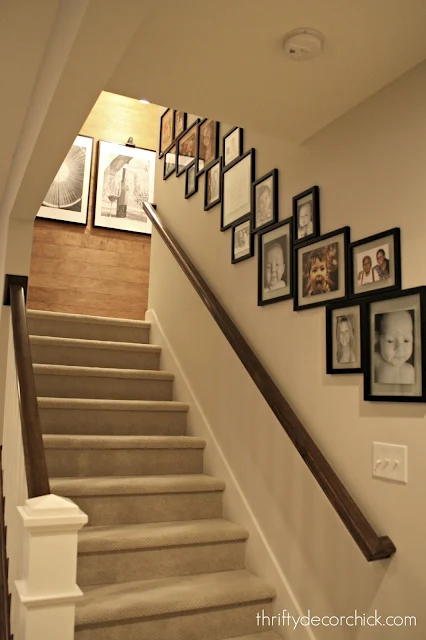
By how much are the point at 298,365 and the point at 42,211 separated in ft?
10.7

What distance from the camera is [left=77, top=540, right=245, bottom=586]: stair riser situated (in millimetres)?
2320

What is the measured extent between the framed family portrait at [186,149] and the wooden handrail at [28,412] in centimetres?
169

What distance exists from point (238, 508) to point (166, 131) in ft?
9.81

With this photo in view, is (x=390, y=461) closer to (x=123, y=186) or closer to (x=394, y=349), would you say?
(x=394, y=349)

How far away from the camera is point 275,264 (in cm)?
263

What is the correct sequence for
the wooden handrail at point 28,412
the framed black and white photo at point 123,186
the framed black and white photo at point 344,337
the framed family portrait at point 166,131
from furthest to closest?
the framed black and white photo at point 123,186 → the framed family portrait at point 166,131 → the framed black and white photo at point 344,337 → the wooden handrail at point 28,412

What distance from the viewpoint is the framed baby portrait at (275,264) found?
99.8 inches

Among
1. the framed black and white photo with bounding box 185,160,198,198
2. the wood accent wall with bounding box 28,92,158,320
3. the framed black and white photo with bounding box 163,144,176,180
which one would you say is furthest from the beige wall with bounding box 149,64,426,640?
the wood accent wall with bounding box 28,92,158,320

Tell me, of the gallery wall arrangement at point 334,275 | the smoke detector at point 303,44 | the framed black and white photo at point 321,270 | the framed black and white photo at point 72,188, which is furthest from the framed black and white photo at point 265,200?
the framed black and white photo at point 72,188

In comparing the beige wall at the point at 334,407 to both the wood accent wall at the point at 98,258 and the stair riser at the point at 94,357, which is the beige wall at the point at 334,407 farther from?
the wood accent wall at the point at 98,258

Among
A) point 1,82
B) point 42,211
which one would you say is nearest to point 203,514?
point 1,82

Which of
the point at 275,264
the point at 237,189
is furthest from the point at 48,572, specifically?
the point at 237,189

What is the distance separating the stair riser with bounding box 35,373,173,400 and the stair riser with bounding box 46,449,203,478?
0.58 meters

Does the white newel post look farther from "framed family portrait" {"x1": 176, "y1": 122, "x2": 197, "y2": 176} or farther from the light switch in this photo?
"framed family portrait" {"x1": 176, "y1": 122, "x2": 197, "y2": 176}
